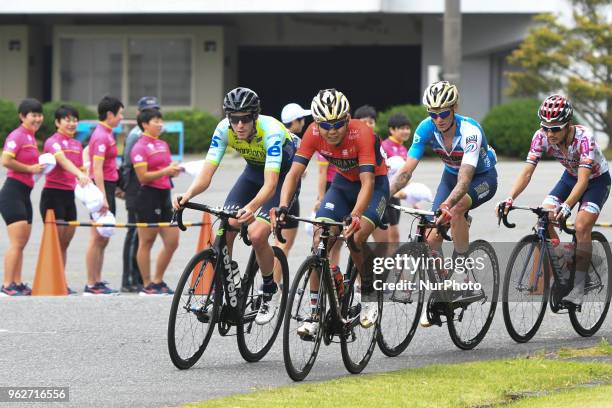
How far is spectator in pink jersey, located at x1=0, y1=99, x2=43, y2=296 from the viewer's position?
496 inches

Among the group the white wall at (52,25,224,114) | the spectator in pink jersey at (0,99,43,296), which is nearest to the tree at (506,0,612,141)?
the white wall at (52,25,224,114)

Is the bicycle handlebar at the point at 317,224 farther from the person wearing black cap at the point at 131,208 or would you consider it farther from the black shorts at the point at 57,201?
the black shorts at the point at 57,201

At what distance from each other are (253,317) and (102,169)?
4.50 meters

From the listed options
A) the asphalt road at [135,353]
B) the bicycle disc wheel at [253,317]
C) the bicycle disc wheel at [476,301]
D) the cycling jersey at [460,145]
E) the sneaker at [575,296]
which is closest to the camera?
the asphalt road at [135,353]

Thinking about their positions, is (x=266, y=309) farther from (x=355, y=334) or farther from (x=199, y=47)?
(x=199, y=47)

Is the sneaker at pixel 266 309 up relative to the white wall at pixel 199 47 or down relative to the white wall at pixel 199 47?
down

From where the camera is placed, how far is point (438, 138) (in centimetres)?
951

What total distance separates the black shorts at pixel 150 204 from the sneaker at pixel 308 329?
5020mm

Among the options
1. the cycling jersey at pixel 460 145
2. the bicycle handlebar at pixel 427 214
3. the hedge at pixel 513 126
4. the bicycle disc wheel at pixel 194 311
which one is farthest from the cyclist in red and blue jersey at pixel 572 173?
the hedge at pixel 513 126

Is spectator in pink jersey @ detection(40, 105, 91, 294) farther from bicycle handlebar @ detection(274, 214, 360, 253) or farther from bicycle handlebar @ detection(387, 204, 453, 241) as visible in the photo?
bicycle handlebar @ detection(274, 214, 360, 253)

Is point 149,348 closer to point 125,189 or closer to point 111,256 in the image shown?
point 125,189

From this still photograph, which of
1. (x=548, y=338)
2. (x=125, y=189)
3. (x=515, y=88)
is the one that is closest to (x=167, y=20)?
(x=515, y=88)

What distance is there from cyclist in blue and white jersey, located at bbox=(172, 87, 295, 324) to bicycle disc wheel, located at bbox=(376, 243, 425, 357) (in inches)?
32.8

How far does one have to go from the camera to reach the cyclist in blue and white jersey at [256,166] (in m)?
8.79
